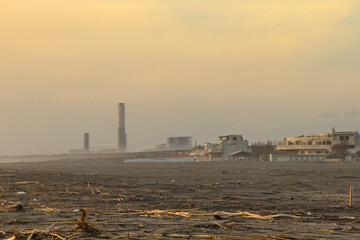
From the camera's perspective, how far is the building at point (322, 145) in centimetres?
9953

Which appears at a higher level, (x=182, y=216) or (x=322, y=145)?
(x=322, y=145)

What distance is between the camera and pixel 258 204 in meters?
17.1

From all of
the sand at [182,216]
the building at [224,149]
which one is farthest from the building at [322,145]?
the sand at [182,216]

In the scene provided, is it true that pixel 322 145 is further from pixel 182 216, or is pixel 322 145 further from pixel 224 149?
pixel 182 216

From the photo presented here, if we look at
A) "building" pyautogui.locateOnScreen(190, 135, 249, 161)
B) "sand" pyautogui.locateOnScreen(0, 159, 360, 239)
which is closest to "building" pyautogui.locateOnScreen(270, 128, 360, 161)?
"building" pyautogui.locateOnScreen(190, 135, 249, 161)

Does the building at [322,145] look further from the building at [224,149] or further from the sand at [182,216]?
the sand at [182,216]

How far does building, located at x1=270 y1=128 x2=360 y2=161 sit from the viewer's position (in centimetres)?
9953

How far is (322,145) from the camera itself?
106188 millimetres

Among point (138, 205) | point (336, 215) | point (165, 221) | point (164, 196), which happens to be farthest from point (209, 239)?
point (164, 196)

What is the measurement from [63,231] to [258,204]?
27.4 ft

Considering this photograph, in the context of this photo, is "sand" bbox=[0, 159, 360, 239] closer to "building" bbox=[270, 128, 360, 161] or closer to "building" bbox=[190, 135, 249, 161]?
"building" bbox=[270, 128, 360, 161]

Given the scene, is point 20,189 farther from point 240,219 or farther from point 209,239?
point 209,239

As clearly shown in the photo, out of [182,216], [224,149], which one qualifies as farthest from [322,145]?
[182,216]

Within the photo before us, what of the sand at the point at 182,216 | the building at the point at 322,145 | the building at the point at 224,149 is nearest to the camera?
the sand at the point at 182,216
